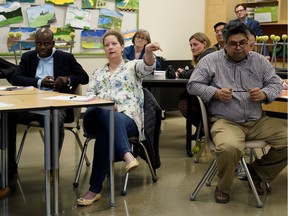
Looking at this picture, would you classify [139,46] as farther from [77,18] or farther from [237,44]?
[237,44]

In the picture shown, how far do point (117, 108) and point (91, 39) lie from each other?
3.06m

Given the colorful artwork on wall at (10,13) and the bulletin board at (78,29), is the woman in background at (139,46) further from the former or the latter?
the colorful artwork on wall at (10,13)

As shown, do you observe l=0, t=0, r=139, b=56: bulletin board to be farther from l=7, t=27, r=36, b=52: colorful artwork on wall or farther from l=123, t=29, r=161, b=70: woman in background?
l=123, t=29, r=161, b=70: woman in background

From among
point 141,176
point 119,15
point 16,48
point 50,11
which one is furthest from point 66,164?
point 119,15

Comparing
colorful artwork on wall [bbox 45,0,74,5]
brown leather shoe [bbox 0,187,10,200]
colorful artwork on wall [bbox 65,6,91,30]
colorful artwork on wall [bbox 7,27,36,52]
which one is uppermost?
colorful artwork on wall [bbox 45,0,74,5]

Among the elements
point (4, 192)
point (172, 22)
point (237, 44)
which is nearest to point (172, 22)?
point (172, 22)

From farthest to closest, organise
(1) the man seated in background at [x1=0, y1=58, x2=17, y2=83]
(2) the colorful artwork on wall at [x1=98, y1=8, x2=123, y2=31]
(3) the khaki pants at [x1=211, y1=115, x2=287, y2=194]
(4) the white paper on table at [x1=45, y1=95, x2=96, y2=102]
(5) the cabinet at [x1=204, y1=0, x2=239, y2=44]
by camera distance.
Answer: (5) the cabinet at [x1=204, y1=0, x2=239, y2=44]
(2) the colorful artwork on wall at [x1=98, y1=8, x2=123, y2=31]
(1) the man seated in background at [x1=0, y1=58, x2=17, y2=83]
(3) the khaki pants at [x1=211, y1=115, x2=287, y2=194]
(4) the white paper on table at [x1=45, y1=95, x2=96, y2=102]

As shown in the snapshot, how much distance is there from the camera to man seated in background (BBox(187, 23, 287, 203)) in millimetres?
2861

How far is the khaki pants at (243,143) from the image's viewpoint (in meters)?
2.76

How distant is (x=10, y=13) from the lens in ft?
17.5

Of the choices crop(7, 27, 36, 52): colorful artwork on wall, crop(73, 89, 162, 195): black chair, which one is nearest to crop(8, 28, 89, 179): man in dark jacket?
crop(73, 89, 162, 195): black chair

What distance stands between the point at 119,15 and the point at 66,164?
2.86 meters

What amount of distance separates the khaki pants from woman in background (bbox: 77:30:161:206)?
50 centimetres

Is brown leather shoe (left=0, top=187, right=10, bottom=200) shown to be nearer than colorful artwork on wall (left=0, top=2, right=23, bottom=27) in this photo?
Yes
